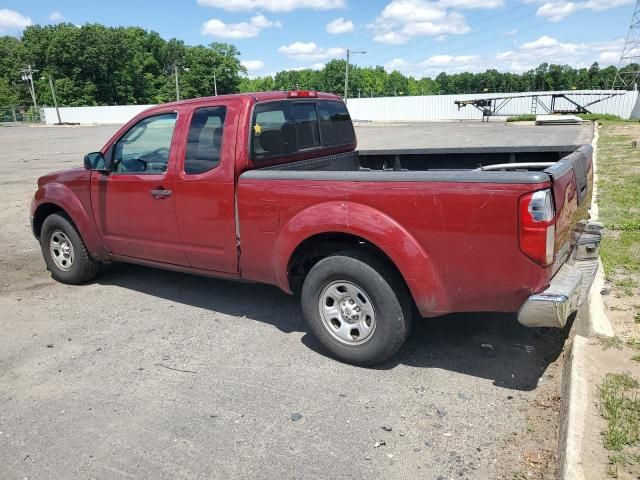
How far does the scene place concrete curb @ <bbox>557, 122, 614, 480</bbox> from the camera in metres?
2.56

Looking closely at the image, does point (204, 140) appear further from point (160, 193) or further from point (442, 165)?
point (442, 165)

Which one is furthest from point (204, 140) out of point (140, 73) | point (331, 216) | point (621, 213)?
point (140, 73)

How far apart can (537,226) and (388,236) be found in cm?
91

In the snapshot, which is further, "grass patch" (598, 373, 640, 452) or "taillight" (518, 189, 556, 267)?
"taillight" (518, 189, 556, 267)

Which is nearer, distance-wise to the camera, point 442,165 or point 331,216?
point 331,216

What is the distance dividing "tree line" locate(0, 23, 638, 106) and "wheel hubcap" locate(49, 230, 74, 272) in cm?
7584

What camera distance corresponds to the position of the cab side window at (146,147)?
4.81 metres

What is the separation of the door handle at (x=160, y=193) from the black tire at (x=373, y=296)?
1615 mm

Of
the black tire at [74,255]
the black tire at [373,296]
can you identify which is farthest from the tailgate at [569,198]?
the black tire at [74,255]

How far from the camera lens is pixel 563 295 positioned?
3.06 meters

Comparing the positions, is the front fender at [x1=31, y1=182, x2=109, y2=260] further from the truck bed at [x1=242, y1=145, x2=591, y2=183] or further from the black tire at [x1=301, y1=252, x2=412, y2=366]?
the black tire at [x1=301, y1=252, x2=412, y2=366]

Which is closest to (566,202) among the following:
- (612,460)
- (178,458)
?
(612,460)

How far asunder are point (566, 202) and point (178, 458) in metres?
2.77

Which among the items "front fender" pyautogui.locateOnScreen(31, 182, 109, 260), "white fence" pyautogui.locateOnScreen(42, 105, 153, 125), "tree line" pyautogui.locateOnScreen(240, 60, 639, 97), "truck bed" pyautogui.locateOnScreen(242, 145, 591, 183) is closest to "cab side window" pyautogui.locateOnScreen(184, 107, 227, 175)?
"truck bed" pyautogui.locateOnScreen(242, 145, 591, 183)
